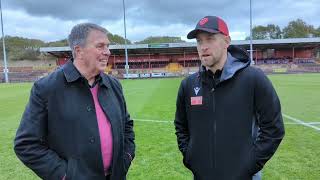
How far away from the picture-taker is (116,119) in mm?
3510

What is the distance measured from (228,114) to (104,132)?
1.03 metres

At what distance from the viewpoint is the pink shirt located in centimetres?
338

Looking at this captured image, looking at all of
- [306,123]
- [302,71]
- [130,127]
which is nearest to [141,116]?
Answer: [306,123]

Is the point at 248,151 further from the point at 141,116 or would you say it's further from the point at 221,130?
the point at 141,116

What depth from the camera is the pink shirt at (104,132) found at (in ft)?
11.1

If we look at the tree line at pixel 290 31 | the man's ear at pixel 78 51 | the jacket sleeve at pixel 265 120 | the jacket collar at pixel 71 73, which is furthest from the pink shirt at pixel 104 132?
the tree line at pixel 290 31

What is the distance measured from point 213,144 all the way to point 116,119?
84 centimetres

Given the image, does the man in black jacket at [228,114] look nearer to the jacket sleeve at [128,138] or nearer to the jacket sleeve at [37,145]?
the jacket sleeve at [128,138]

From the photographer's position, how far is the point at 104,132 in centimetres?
340

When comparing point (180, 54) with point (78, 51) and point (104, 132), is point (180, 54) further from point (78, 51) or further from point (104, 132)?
point (104, 132)

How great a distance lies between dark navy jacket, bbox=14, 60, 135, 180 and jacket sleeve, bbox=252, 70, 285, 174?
4.33 feet

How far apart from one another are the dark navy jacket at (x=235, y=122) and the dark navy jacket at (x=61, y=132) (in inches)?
35.8

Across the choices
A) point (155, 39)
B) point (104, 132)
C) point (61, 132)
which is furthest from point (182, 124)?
point (155, 39)

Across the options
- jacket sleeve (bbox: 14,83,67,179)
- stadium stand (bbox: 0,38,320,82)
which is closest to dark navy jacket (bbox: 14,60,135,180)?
jacket sleeve (bbox: 14,83,67,179)
